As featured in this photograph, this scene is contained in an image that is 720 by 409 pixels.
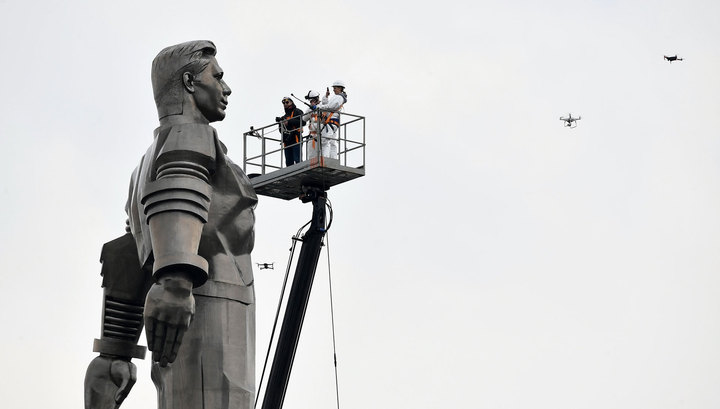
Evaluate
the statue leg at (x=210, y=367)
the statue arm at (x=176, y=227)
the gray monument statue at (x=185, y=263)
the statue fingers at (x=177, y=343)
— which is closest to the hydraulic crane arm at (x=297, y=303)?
the gray monument statue at (x=185, y=263)

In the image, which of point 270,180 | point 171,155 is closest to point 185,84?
point 171,155

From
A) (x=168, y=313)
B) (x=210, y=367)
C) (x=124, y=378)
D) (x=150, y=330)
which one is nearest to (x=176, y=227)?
(x=168, y=313)

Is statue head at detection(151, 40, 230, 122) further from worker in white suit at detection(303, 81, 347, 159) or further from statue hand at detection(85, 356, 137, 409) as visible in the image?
worker in white suit at detection(303, 81, 347, 159)

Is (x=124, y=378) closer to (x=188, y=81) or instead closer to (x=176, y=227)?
(x=176, y=227)

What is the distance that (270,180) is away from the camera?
31.4 metres

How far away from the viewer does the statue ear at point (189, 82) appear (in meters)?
15.6

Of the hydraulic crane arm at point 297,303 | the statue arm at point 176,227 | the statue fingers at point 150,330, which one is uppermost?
the hydraulic crane arm at point 297,303

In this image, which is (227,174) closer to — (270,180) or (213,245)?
(213,245)

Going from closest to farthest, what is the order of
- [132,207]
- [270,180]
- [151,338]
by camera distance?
1. [151,338]
2. [132,207]
3. [270,180]

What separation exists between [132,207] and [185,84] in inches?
41.1

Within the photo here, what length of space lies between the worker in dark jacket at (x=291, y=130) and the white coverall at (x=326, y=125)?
170 mm

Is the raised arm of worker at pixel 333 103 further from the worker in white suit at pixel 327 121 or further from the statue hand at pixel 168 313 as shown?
the statue hand at pixel 168 313

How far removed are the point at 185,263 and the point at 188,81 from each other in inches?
65.3

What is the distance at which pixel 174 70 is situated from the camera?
15.6 m
